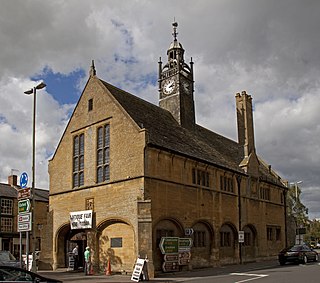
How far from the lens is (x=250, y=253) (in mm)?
38938

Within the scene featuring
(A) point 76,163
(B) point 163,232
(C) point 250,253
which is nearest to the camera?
(B) point 163,232

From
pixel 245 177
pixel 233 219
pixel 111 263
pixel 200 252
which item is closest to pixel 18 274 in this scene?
→ pixel 111 263

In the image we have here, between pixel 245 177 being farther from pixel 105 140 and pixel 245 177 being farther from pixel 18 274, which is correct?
pixel 18 274

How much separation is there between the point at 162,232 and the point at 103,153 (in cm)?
704

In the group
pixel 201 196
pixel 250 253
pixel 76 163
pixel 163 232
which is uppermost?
pixel 76 163

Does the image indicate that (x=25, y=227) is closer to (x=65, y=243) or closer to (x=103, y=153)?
(x=103, y=153)

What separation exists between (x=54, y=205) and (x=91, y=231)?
18.8ft

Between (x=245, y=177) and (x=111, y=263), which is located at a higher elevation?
(x=245, y=177)

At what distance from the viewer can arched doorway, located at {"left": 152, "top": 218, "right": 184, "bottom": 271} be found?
2703cm

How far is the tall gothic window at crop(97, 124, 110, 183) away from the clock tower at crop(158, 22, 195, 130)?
8.74 metres

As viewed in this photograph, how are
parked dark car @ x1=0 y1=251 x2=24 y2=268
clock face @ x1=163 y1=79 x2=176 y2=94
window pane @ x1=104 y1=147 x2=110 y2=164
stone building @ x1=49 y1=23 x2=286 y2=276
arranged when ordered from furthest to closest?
1. clock face @ x1=163 y1=79 x2=176 y2=94
2. window pane @ x1=104 y1=147 x2=110 y2=164
3. stone building @ x1=49 y1=23 x2=286 y2=276
4. parked dark car @ x1=0 y1=251 x2=24 y2=268

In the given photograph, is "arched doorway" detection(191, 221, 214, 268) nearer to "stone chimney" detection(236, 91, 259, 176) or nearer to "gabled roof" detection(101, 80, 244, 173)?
"gabled roof" detection(101, 80, 244, 173)

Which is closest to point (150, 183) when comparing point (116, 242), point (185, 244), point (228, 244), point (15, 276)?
point (116, 242)

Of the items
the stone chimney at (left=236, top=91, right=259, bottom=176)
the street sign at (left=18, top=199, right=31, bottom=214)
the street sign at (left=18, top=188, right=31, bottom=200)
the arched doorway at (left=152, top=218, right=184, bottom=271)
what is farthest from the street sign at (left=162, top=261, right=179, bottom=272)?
the stone chimney at (left=236, top=91, right=259, bottom=176)
